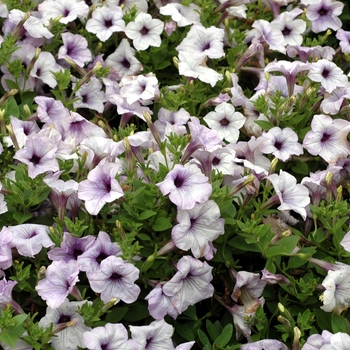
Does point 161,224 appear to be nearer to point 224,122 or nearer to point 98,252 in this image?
point 98,252

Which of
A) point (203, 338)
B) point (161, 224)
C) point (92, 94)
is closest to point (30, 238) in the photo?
point (161, 224)

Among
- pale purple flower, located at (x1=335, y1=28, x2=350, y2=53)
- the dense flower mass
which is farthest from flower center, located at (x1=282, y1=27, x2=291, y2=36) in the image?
pale purple flower, located at (x1=335, y1=28, x2=350, y2=53)

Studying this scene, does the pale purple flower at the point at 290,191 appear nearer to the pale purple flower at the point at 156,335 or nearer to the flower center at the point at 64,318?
the pale purple flower at the point at 156,335

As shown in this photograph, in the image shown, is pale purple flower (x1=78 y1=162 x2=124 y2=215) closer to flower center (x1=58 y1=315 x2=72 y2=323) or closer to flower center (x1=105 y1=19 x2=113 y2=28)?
flower center (x1=58 y1=315 x2=72 y2=323)

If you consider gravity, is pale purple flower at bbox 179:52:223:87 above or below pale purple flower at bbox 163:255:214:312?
above

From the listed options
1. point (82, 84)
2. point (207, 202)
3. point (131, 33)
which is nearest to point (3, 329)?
point (207, 202)

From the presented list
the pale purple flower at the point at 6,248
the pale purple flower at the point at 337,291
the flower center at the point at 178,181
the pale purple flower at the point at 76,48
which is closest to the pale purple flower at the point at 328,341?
the pale purple flower at the point at 337,291

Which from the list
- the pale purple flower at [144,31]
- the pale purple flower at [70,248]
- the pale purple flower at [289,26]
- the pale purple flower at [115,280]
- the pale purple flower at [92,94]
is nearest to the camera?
the pale purple flower at [115,280]

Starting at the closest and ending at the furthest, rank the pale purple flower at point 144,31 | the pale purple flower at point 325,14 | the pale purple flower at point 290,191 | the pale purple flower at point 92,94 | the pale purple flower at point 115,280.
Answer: the pale purple flower at point 115,280 → the pale purple flower at point 290,191 → the pale purple flower at point 92,94 → the pale purple flower at point 144,31 → the pale purple flower at point 325,14
